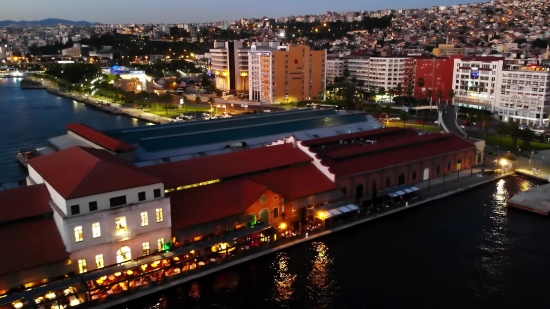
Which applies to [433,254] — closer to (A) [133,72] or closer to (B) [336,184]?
(B) [336,184]

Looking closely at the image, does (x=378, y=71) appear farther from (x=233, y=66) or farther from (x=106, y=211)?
(x=106, y=211)

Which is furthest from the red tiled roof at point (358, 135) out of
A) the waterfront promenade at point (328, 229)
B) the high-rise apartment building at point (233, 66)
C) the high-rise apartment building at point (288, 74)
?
the high-rise apartment building at point (233, 66)

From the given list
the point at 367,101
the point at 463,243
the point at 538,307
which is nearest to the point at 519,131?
the point at 463,243

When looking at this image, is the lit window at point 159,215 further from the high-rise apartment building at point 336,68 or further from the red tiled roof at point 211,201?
the high-rise apartment building at point 336,68

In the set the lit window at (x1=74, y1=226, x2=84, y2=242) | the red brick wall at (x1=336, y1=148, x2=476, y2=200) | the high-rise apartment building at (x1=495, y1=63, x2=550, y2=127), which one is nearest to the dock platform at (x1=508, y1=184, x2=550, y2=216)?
the red brick wall at (x1=336, y1=148, x2=476, y2=200)

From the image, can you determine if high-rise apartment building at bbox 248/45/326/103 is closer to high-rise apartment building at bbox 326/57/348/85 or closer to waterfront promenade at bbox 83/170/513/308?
high-rise apartment building at bbox 326/57/348/85

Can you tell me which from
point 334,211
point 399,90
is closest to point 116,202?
point 334,211
